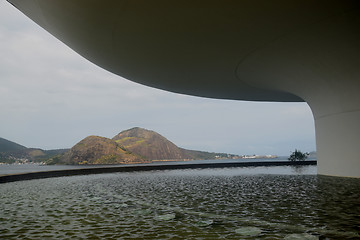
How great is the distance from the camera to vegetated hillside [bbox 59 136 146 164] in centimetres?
13312

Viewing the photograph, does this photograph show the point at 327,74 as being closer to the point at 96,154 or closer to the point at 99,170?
the point at 99,170

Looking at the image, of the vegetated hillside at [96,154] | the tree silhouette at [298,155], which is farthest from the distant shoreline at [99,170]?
the vegetated hillside at [96,154]

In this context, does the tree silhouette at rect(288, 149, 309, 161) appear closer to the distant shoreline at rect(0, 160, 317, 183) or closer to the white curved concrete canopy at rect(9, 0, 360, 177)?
the distant shoreline at rect(0, 160, 317, 183)

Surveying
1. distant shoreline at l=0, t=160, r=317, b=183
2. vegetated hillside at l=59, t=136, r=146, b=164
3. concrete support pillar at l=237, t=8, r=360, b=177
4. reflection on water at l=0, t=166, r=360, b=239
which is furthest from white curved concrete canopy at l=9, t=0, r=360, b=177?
vegetated hillside at l=59, t=136, r=146, b=164

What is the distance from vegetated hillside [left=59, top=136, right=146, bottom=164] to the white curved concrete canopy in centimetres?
12061

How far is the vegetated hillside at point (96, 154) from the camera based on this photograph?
133125 mm

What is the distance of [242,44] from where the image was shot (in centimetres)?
1289

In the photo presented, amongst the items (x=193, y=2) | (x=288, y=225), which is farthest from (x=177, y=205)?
(x=193, y=2)

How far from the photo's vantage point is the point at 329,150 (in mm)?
14867

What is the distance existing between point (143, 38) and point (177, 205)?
8.03 meters

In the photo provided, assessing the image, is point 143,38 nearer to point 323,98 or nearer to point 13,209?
point 13,209

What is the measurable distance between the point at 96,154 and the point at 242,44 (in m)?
132

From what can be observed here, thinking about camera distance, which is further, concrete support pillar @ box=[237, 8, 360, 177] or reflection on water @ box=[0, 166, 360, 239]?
concrete support pillar @ box=[237, 8, 360, 177]

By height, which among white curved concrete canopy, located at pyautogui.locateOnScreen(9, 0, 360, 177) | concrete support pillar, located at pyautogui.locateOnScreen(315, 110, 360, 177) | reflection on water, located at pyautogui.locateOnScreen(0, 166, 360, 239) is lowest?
reflection on water, located at pyautogui.locateOnScreen(0, 166, 360, 239)
